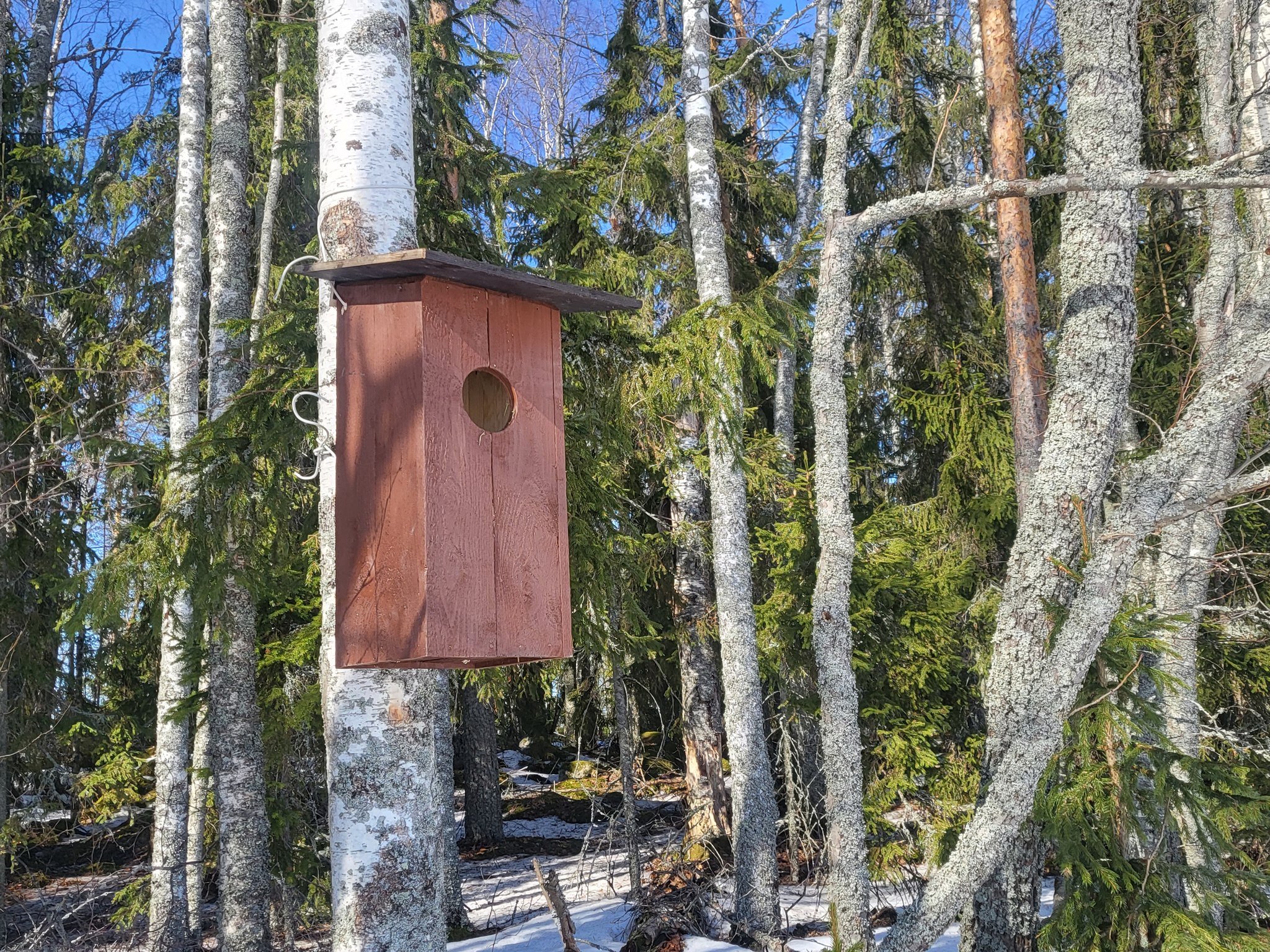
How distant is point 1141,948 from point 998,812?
1.41 meters

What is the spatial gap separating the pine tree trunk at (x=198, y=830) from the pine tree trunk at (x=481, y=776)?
4.14m

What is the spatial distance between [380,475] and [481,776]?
985 cm

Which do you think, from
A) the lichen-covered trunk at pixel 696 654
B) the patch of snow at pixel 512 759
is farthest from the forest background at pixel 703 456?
the patch of snow at pixel 512 759

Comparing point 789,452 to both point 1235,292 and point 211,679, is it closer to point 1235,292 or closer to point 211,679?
point 1235,292

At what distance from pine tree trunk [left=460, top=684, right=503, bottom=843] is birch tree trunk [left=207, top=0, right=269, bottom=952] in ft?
17.5

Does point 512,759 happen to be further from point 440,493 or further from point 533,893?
point 440,493

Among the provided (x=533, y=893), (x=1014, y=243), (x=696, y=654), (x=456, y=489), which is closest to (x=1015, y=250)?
(x=1014, y=243)

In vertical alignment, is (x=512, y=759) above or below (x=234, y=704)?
below

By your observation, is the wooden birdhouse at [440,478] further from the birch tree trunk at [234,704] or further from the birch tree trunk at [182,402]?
the birch tree trunk at [182,402]

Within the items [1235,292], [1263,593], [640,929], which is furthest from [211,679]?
[1263,593]

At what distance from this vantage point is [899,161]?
10.9 m

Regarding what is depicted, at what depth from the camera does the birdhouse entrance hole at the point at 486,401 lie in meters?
3.33

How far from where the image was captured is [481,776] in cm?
1209

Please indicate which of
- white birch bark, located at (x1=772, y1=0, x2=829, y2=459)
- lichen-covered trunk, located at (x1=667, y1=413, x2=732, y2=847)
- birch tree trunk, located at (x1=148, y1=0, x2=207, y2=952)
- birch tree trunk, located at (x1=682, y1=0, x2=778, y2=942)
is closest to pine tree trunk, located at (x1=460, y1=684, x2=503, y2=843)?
lichen-covered trunk, located at (x1=667, y1=413, x2=732, y2=847)
